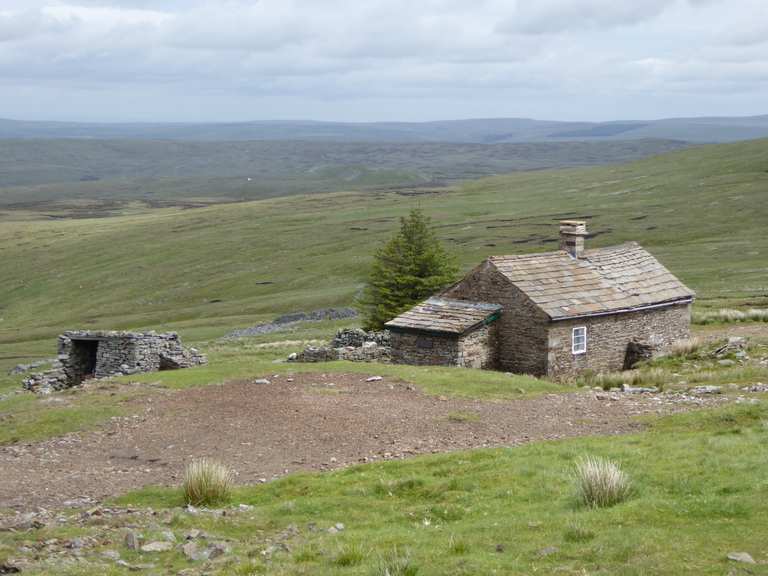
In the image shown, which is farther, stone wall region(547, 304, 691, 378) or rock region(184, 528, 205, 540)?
stone wall region(547, 304, 691, 378)

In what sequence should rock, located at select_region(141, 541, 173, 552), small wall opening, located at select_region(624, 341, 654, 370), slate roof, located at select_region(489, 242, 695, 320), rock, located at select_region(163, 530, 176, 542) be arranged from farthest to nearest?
small wall opening, located at select_region(624, 341, 654, 370) → slate roof, located at select_region(489, 242, 695, 320) → rock, located at select_region(163, 530, 176, 542) → rock, located at select_region(141, 541, 173, 552)

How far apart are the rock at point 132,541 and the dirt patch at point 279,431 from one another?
161 inches

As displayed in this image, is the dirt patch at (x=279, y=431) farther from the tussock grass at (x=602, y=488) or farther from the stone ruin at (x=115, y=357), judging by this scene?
the stone ruin at (x=115, y=357)

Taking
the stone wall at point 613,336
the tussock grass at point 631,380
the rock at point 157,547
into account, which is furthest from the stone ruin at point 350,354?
the rock at point 157,547

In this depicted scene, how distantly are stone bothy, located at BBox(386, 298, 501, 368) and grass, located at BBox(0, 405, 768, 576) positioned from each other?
1253 centimetres

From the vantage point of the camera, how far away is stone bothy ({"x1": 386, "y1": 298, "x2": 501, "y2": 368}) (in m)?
32.8

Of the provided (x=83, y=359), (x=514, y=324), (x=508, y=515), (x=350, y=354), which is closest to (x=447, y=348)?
(x=514, y=324)

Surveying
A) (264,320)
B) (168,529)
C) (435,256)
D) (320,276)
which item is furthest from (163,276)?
(168,529)

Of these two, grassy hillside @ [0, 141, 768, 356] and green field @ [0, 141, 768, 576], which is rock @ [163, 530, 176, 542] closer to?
green field @ [0, 141, 768, 576]

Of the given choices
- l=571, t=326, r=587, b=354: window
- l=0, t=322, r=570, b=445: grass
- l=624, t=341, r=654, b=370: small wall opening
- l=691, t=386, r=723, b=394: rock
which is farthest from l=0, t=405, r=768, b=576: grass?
l=624, t=341, r=654, b=370: small wall opening

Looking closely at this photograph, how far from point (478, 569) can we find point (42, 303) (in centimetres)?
9848

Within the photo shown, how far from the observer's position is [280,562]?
503 inches

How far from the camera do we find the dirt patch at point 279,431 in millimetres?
19750

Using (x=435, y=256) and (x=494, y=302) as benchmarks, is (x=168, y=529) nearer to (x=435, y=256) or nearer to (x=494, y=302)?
(x=494, y=302)
